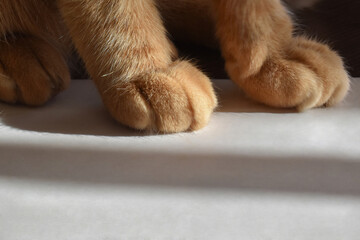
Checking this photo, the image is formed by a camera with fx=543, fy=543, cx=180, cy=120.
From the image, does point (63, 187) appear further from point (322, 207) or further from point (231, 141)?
point (322, 207)

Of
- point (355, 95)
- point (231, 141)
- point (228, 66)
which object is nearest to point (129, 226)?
point (231, 141)

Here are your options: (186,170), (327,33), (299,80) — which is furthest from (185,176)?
(327,33)

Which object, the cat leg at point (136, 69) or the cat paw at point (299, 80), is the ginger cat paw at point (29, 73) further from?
the cat paw at point (299, 80)

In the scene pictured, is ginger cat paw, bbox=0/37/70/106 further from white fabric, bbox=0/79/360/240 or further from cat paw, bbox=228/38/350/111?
cat paw, bbox=228/38/350/111

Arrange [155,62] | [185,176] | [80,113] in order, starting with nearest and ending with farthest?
[185,176], [155,62], [80,113]

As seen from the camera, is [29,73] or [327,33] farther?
[327,33]

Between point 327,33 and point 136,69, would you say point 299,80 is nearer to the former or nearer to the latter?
point 136,69

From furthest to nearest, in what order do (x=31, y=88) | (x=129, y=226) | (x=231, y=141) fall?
(x=31, y=88) < (x=231, y=141) < (x=129, y=226)
